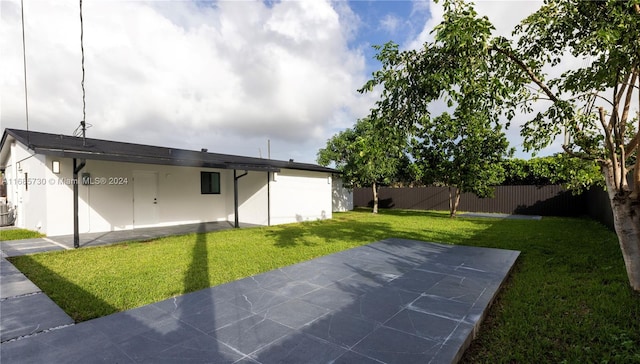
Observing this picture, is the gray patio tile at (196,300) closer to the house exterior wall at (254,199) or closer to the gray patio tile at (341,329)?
the gray patio tile at (341,329)

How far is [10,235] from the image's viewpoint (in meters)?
8.70

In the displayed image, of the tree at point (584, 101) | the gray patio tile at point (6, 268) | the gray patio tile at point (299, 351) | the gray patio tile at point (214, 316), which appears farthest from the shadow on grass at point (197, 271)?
the tree at point (584, 101)

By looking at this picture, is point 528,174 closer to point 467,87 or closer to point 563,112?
point 563,112

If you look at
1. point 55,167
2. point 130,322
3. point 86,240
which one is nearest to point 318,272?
point 130,322

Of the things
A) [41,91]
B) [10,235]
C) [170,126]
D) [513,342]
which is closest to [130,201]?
[10,235]

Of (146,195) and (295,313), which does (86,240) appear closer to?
(146,195)

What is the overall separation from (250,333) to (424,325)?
1746mm

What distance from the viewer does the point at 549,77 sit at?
4320mm

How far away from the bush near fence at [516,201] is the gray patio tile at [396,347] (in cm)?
1054

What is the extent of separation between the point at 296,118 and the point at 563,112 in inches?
666

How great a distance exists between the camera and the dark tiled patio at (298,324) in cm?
244

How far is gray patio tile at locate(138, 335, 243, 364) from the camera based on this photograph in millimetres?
2361

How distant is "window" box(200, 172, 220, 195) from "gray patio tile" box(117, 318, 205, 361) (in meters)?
9.80

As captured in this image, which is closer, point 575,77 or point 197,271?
point 575,77
